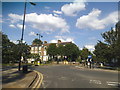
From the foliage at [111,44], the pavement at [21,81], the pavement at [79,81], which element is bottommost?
the pavement at [79,81]

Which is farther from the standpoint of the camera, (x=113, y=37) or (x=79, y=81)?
(x=113, y=37)

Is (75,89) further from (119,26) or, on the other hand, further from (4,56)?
(4,56)

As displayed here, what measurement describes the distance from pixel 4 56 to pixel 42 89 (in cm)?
2404

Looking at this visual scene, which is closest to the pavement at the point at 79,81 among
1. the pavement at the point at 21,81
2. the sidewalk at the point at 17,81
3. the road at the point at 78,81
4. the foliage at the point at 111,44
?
the road at the point at 78,81

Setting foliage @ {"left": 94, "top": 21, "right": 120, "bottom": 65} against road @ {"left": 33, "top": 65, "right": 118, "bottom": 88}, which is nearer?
road @ {"left": 33, "top": 65, "right": 118, "bottom": 88}

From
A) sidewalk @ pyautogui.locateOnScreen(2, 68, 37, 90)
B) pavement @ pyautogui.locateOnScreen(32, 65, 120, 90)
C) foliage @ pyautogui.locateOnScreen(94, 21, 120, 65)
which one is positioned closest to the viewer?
sidewalk @ pyautogui.locateOnScreen(2, 68, 37, 90)

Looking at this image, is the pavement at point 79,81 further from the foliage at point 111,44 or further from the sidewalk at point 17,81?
the foliage at point 111,44

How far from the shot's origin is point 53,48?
72.0 m

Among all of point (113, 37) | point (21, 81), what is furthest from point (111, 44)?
point (21, 81)

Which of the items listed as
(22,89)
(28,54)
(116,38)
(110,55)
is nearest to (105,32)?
(116,38)

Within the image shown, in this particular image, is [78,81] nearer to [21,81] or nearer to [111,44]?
[21,81]

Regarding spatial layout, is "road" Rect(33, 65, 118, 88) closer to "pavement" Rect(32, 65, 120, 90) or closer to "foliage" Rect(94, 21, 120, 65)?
"pavement" Rect(32, 65, 120, 90)

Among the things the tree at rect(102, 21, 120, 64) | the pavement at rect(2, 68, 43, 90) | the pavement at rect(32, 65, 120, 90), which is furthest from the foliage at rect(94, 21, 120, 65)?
the pavement at rect(2, 68, 43, 90)

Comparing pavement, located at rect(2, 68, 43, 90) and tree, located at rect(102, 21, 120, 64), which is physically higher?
tree, located at rect(102, 21, 120, 64)
